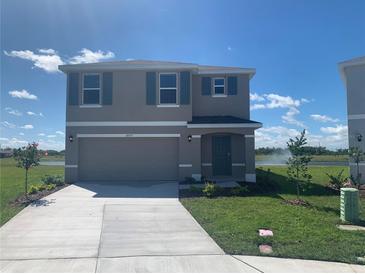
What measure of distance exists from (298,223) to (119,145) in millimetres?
10534

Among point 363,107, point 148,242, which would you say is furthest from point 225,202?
point 363,107

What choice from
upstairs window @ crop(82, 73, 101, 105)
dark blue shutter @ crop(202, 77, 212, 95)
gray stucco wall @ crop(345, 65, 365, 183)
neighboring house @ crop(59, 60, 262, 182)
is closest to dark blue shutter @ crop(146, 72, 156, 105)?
neighboring house @ crop(59, 60, 262, 182)

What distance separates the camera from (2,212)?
9625 millimetres

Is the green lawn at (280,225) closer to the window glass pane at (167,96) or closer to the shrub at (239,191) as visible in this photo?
the shrub at (239,191)

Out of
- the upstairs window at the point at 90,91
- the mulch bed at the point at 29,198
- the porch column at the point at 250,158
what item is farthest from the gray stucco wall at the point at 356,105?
the mulch bed at the point at 29,198

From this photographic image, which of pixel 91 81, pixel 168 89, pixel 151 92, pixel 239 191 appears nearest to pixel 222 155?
pixel 168 89

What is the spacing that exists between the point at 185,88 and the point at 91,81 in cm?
490

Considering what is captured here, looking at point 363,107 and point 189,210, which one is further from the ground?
point 363,107

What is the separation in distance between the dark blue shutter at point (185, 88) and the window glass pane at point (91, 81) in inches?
171

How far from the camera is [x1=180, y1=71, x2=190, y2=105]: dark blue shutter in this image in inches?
650

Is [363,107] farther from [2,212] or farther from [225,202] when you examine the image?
[2,212]

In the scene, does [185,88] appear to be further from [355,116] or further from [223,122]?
[355,116]

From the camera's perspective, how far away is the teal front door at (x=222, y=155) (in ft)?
57.2

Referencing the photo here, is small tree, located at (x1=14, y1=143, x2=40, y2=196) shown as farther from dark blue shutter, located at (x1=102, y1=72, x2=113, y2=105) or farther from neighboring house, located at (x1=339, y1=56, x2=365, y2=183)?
neighboring house, located at (x1=339, y1=56, x2=365, y2=183)
